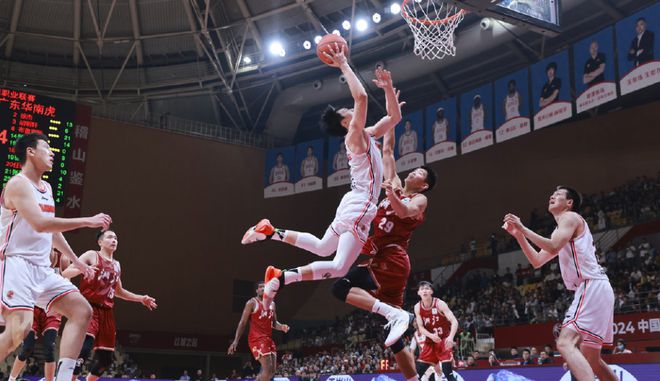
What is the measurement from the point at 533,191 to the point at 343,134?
20.1m

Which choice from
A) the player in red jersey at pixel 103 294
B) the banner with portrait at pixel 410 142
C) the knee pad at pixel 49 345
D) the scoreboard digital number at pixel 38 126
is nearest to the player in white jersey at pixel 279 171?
the banner with portrait at pixel 410 142

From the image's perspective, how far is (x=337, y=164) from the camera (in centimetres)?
2533

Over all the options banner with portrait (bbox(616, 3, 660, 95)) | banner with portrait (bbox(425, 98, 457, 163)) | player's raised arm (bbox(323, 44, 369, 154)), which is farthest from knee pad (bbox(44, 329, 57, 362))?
banner with portrait (bbox(425, 98, 457, 163))

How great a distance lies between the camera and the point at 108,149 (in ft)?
84.1

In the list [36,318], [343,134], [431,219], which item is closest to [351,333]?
[431,219]

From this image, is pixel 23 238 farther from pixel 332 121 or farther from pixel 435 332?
pixel 435 332

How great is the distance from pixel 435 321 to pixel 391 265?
4.08 meters

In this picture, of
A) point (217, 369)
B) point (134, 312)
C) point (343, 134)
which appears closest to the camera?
point (343, 134)

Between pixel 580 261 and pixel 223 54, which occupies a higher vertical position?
pixel 223 54

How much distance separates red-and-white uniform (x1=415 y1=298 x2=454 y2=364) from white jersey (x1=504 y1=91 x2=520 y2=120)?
1100 centimetres

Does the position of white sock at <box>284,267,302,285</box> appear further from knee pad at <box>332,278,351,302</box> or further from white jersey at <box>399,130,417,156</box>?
white jersey at <box>399,130,417,156</box>

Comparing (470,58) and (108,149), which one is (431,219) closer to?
(470,58)

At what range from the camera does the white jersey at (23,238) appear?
534 cm

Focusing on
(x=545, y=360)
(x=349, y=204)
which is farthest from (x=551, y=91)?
(x=349, y=204)
